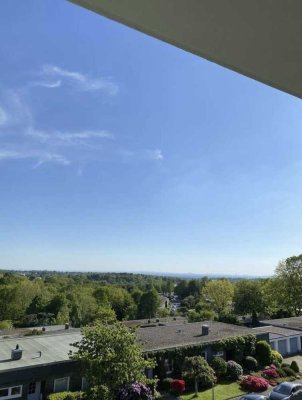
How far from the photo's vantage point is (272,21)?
4.90 ft

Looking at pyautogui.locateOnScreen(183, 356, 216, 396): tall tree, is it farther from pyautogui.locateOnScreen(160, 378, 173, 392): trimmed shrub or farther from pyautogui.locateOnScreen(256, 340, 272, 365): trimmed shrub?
pyautogui.locateOnScreen(256, 340, 272, 365): trimmed shrub

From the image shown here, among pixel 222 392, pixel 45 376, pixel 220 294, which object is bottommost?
pixel 222 392

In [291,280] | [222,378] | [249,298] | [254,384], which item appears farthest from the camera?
[249,298]

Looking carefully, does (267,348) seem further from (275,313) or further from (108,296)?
(108,296)

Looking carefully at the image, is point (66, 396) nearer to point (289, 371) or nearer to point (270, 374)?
point (270, 374)

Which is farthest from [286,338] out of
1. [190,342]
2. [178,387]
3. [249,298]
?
[249,298]

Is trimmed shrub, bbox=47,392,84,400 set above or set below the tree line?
below

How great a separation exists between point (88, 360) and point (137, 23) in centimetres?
1535

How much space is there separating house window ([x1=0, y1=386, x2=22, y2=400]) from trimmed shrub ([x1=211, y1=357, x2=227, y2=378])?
432 inches

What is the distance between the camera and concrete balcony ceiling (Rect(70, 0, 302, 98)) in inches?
54.3

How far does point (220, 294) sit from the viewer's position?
42.4 m

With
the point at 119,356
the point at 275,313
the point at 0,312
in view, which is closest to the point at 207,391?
the point at 119,356

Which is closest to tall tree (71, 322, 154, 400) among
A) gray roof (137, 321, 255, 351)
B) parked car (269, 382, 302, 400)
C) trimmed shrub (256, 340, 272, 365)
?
gray roof (137, 321, 255, 351)

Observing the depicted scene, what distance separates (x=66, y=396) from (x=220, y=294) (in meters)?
30.4
